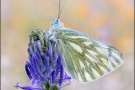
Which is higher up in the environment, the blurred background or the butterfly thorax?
the blurred background

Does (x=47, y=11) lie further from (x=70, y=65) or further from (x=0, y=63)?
(x=70, y=65)

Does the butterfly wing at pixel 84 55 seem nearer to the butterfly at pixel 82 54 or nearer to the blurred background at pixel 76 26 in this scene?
the butterfly at pixel 82 54

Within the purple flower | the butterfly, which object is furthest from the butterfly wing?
the purple flower

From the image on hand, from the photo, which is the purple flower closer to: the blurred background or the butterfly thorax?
the butterfly thorax

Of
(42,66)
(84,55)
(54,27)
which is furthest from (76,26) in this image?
(42,66)

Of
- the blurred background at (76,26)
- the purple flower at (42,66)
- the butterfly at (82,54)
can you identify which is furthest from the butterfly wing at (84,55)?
the blurred background at (76,26)

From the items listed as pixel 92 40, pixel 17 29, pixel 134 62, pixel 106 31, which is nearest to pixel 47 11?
pixel 17 29
